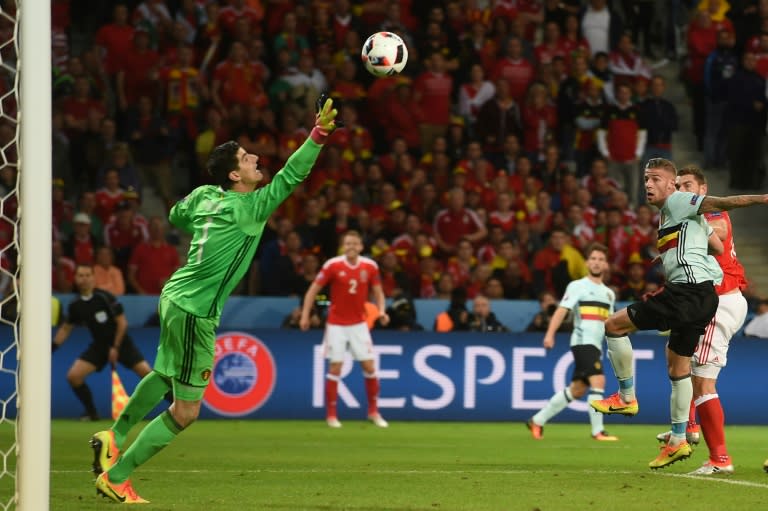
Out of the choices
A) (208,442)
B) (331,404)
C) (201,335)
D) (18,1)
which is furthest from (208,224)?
(331,404)

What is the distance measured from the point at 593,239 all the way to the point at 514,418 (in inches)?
125

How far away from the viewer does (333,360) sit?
16344 mm

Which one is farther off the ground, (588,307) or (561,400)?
(588,307)

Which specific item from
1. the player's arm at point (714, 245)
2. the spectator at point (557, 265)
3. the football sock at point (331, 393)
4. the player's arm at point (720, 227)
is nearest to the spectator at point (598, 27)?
the spectator at point (557, 265)

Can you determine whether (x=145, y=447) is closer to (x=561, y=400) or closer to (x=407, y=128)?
(x=561, y=400)

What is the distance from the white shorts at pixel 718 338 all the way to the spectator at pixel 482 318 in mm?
7415

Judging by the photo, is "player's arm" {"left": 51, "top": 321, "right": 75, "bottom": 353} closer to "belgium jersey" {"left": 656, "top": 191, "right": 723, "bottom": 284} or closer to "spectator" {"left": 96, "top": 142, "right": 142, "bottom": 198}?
"spectator" {"left": 96, "top": 142, "right": 142, "bottom": 198}

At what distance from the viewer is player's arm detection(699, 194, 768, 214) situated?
849 centimetres

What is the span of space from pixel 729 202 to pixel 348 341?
26.9 ft

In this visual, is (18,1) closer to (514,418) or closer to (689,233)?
(689,233)

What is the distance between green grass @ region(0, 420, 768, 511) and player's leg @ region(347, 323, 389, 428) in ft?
3.51

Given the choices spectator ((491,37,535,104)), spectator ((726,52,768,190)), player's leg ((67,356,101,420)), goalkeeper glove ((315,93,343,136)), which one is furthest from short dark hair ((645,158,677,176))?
spectator ((726,52,768,190))

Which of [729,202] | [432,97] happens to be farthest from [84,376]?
[729,202]

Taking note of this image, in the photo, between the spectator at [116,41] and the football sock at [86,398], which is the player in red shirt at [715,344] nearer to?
the football sock at [86,398]
